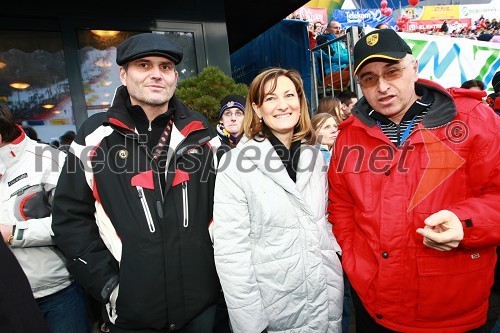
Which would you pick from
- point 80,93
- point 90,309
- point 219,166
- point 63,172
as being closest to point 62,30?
point 80,93

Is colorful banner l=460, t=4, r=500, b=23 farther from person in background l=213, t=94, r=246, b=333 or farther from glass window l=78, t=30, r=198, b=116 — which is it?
person in background l=213, t=94, r=246, b=333

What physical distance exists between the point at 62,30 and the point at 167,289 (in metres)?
5.28

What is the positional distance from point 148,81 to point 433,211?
1.68 meters

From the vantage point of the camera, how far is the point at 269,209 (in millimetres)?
1805

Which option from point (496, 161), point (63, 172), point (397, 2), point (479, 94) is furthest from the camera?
point (397, 2)

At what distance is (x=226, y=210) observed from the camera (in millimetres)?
1773

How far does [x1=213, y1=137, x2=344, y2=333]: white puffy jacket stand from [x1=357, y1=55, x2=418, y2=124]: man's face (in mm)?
566

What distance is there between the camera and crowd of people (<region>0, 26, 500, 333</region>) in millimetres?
1672

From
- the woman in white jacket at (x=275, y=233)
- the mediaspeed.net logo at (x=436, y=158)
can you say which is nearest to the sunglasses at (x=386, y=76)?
the mediaspeed.net logo at (x=436, y=158)

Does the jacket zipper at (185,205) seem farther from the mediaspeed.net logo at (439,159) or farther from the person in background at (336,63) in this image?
the person in background at (336,63)

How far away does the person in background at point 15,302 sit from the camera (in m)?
0.93

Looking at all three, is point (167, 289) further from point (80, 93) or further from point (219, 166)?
point (80, 93)

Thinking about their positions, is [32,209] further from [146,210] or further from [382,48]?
[382,48]

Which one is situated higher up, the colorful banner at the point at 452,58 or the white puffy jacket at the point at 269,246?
the colorful banner at the point at 452,58
